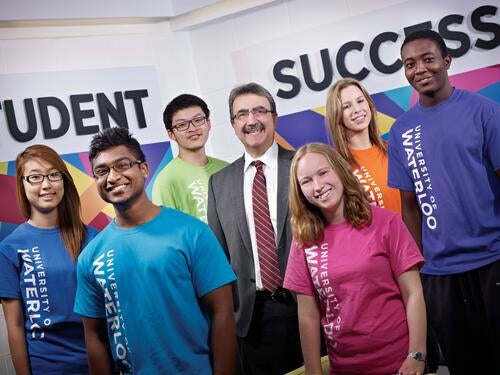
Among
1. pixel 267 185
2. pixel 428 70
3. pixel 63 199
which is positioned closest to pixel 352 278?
pixel 267 185

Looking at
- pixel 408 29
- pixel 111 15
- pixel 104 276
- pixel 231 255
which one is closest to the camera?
pixel 104 276

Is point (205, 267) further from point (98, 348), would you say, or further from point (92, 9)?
point (92, 9)

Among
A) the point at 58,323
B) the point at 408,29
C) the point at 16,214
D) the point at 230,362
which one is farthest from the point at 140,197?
the point at 408,29

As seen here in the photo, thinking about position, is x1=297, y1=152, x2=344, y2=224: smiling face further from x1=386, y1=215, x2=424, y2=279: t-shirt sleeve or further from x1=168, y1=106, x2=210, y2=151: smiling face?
x1=168, y1=106, x2=210, y2=151: smiling face

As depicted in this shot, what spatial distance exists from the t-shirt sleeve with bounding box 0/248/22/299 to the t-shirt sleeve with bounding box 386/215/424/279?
165 centimetres

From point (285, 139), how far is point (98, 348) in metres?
2.43

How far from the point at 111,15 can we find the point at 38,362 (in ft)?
8.15

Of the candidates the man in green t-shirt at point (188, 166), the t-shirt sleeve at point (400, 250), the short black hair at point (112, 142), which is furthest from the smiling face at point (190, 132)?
the t-shirt sleeve at point (400, 250)

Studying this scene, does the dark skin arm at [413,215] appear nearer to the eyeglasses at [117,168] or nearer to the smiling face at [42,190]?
the eyeglasses at [117,168]

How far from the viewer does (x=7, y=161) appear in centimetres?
423

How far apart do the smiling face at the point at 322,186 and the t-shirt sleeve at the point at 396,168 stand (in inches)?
29.2

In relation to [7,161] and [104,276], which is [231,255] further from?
[7,161]

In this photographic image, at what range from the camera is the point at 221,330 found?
2.38m

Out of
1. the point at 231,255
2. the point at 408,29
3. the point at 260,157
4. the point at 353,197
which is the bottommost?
the point at 231,255
